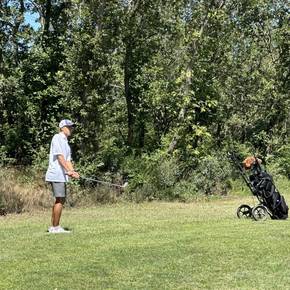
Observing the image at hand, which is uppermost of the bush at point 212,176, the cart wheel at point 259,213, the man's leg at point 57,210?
the bush at point 212,176

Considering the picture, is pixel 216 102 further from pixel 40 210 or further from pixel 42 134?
pixel 40 210

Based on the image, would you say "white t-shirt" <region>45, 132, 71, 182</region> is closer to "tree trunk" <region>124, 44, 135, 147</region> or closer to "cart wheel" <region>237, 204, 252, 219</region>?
"cart wheel" <region>237, 204, 252, 219</region>

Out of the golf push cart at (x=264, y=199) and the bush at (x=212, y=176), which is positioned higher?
the bush at (x=212, y=176)

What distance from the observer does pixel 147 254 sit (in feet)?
29.2

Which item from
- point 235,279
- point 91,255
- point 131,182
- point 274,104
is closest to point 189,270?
point 235,279

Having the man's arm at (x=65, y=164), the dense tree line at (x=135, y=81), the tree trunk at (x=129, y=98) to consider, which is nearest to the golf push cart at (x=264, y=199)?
the man's arm at (x=65, y=164)

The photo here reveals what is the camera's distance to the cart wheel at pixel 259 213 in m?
13.4

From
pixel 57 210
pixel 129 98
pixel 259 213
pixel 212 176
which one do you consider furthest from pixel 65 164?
pixel 129 98

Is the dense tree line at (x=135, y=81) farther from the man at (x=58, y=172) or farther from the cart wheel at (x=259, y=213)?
the man at (x=58, y=172)

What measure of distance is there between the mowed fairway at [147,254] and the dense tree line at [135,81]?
26.2ft

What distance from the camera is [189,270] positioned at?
26.0ft

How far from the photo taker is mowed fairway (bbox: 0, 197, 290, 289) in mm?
7355

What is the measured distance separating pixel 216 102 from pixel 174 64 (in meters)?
2.28

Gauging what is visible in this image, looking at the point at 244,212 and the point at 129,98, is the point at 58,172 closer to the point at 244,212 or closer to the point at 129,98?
the point at 244,212
